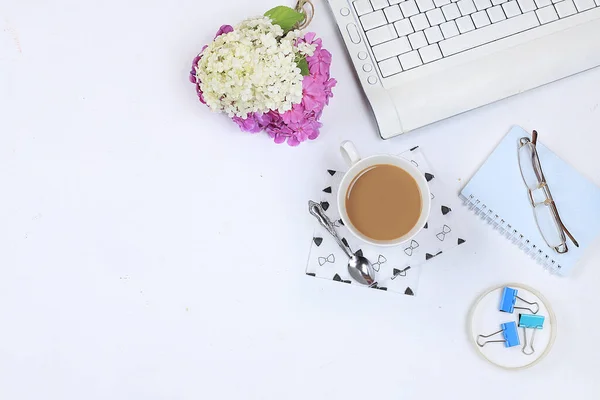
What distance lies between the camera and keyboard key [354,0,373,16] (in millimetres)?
878

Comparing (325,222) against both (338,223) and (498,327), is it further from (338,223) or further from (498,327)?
(498,327)

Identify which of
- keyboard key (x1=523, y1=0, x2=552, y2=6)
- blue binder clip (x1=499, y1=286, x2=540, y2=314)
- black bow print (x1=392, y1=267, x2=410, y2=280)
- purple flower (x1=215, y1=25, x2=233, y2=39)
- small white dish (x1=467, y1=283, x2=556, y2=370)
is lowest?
small white dish (x1=467, y1=283, x2=556, y2=370)

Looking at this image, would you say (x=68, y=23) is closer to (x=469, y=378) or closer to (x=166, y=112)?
(x=166, y=112)

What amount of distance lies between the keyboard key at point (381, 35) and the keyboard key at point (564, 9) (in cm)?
25

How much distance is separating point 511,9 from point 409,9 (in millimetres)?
153

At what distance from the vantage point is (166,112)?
92 centimetres

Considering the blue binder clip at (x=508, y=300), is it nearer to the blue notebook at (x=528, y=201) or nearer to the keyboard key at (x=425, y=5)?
the blue notebook at (x=528, y=201)

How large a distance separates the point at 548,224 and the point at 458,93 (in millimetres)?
239

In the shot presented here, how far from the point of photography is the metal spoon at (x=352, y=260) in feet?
2.88

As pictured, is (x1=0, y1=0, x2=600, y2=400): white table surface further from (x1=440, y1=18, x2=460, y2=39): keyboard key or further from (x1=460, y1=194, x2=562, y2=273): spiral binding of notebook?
(x1=440, y1=18, x2=460, y2=39): keyboard key

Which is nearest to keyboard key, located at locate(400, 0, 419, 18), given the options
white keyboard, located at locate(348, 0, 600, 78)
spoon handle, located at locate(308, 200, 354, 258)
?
white keyboard, located at locate(348, 0, 600, 78)

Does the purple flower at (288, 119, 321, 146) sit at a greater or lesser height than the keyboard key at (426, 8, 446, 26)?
lesser


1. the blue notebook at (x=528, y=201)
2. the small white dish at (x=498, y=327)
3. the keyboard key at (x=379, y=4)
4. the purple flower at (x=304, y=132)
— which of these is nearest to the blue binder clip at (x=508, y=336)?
the small white dish at (x=498, y=327)

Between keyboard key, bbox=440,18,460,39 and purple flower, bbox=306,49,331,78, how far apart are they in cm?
19
